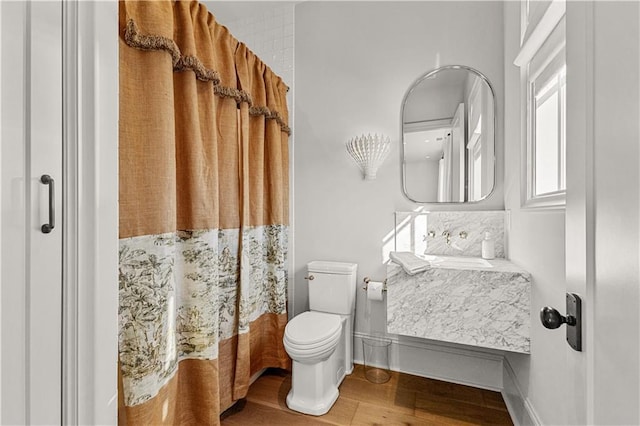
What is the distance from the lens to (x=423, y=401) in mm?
1829

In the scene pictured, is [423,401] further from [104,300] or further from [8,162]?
[8,162]

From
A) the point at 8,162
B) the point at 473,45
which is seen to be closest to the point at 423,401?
the point at 8,162

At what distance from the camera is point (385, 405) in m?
1.79

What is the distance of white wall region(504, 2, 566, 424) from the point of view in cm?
115

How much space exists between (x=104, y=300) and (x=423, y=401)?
5.81ft

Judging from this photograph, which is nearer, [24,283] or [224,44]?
[24,283]

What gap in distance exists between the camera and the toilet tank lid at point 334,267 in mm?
2120

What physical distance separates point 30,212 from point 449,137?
215cm

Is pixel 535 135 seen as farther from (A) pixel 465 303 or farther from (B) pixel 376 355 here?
(B) pixel 376 355

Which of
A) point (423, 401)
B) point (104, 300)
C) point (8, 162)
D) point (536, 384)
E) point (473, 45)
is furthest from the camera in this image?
point (473, 45)

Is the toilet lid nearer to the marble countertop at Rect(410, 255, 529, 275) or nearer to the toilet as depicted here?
the toilet

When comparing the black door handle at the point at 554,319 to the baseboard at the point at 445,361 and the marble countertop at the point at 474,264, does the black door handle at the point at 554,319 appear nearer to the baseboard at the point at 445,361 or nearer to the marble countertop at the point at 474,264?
the marble countertop at the point at 474,264

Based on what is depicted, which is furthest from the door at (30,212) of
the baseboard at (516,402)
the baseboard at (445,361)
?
the baseboard at (445,361)

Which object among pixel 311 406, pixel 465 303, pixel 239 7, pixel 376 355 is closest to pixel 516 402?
pixel 465 303
